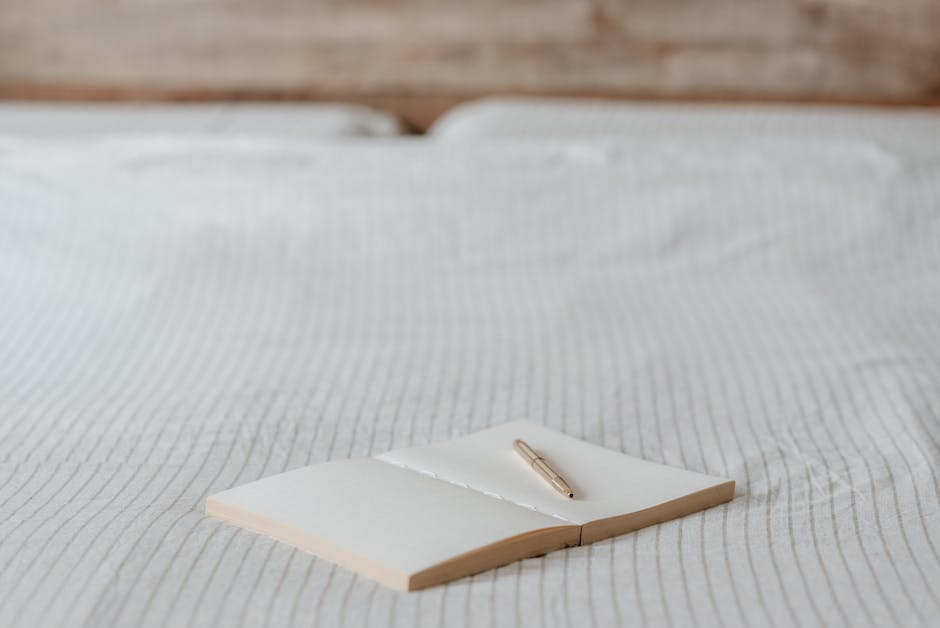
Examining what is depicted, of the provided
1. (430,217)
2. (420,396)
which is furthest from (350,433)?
(430,217)

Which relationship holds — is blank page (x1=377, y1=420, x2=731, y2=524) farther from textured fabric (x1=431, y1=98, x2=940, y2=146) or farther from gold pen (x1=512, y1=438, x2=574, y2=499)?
textured fabric (x1=431, y1=98, x2=940, y2=146)

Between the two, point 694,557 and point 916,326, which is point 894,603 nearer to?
Answer: point 694,557

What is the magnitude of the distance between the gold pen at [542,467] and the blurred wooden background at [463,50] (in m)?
1.33

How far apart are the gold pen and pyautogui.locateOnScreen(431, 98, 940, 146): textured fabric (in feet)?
3.02

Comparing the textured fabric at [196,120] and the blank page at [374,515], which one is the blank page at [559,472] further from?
the textured fabric at [196,120]

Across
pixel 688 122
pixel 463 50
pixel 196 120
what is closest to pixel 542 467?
pixel 688 122

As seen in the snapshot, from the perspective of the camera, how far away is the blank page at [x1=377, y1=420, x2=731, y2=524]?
71cm

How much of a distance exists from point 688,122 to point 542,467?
107 cm

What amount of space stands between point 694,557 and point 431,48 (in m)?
1.53

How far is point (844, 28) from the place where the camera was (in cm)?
193

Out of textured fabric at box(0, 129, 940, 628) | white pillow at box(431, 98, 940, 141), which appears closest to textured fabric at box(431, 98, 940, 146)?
white pillow at box(431, 98, 940, 141)

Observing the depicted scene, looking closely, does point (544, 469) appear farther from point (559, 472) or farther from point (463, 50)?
point (463, 50)

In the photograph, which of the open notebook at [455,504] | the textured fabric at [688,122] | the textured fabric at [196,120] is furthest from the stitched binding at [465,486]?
the textured fabric at [196,120]

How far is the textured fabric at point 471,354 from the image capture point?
63 centimetres
